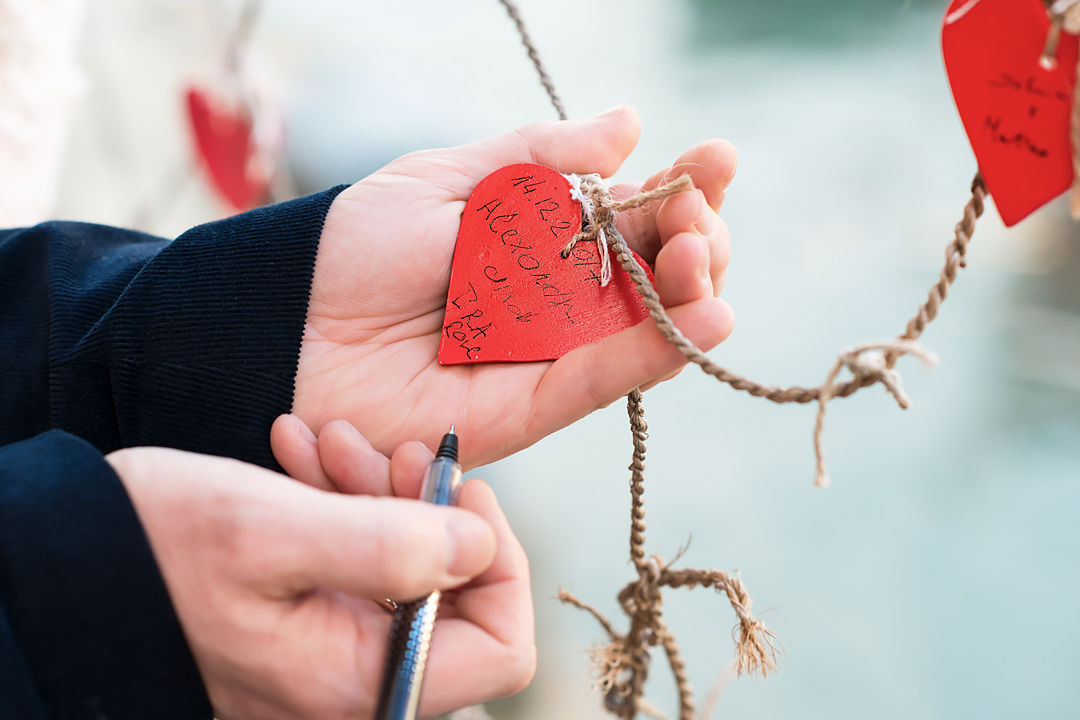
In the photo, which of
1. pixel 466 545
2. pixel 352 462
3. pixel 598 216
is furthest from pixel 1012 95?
pixel 352 462

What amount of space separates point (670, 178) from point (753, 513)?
96cm

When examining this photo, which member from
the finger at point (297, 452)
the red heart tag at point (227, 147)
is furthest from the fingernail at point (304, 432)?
the red heart tag at point (227, 147)

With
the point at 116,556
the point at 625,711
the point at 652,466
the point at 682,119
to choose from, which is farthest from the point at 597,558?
the point at 682,119

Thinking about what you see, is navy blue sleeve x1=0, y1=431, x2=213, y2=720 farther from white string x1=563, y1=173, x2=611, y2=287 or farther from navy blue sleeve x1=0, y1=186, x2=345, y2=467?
white string x1=563, y1=173, x2=611, y2=287

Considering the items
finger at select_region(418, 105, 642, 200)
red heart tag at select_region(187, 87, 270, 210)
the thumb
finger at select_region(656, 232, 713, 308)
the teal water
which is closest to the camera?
the thumb

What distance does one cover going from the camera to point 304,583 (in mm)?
434

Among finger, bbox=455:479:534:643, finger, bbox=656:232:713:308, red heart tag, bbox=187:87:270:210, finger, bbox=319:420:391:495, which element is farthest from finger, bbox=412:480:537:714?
red heart tag, bbox=187:87:270:210

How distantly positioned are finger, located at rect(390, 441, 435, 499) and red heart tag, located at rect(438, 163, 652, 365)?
0.40ft

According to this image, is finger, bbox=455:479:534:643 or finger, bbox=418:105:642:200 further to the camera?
finger, bbox=418:105:642:200

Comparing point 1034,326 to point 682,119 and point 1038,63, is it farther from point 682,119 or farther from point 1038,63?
point 1038,63

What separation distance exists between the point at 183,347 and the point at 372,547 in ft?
1.25

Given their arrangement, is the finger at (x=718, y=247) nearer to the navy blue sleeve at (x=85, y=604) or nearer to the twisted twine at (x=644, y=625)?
the twisted twine at (x=644, y=625)

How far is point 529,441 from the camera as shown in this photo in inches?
26.5

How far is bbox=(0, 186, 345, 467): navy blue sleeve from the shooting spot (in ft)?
2.18
